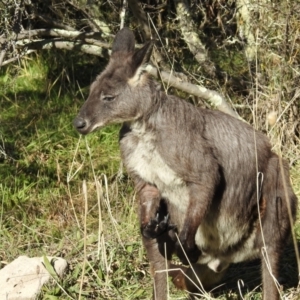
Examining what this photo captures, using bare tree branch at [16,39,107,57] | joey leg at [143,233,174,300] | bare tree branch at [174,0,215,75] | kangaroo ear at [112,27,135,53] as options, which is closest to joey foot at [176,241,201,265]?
joey leg at [143,233,174,300]

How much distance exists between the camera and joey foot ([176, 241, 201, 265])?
507 centimetres

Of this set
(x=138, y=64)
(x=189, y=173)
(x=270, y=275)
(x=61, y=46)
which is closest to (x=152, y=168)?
(x=189, y=173)

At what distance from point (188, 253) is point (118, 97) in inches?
40.1

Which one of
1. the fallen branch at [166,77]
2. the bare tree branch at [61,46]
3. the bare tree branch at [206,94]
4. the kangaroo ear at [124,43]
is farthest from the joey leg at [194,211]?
the bare tree branch at [61,46]

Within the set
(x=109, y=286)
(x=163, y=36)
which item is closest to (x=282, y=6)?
(x=163, y=36)

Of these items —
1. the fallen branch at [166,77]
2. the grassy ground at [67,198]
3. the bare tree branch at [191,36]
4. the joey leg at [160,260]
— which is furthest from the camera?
the bare tree branch at [191,36]

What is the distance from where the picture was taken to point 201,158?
5031 mm

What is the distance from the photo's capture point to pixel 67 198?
6.93m

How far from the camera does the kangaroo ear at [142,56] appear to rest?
5.02 metres

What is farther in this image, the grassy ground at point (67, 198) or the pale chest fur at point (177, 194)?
the grassy ground at point (67, 198)

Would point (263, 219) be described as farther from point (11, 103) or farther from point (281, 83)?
point (11, 103)

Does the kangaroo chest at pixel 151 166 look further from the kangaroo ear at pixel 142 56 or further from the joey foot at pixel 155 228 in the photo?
the kangaroo ear at pixel 142 56

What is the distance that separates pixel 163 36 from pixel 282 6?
1.39 metres

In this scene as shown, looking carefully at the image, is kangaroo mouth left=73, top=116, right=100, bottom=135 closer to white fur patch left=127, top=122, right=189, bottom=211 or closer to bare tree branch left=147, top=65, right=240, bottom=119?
white fur patch left=127, top=122, right=189, bottom=211
